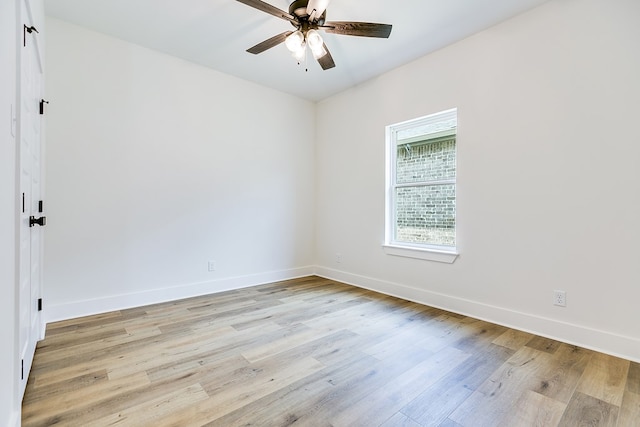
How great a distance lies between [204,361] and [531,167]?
9.96 feet

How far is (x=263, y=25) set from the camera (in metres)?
2.78

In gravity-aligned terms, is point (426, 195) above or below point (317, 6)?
below

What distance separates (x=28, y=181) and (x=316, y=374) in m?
2.12

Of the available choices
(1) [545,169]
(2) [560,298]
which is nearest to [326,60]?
(1) [545,169]

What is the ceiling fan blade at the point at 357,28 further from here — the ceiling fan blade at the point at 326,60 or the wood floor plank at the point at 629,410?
the wood floor plank at the point at 629,410

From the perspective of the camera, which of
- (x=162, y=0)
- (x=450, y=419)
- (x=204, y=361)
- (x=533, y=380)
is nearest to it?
(x=450, y=419)

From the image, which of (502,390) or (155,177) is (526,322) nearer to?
(502,390)

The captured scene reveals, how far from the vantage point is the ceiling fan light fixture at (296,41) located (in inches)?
90.7

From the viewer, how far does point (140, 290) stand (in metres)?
3.17

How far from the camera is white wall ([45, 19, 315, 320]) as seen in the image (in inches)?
109

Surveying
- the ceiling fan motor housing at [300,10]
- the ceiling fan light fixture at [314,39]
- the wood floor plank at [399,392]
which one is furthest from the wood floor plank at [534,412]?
the ceiling fan motor housing at [300,10]

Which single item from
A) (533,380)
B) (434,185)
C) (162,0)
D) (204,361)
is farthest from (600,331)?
(162,0)

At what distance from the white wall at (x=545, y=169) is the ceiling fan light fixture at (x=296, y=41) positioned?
1.61 m

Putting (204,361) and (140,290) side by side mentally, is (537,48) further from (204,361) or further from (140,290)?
(140,290)
